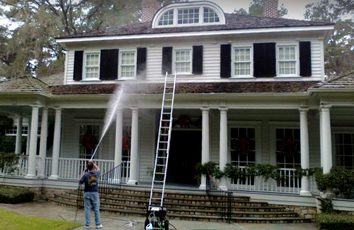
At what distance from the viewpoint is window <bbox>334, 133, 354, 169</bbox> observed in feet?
45.5

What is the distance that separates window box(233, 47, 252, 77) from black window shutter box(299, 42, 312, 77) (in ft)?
7.00

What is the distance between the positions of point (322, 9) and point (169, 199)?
24679 mm

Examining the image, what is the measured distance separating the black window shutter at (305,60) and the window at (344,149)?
9.75ft

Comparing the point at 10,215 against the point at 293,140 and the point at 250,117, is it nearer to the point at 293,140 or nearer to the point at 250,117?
the point at 250,117

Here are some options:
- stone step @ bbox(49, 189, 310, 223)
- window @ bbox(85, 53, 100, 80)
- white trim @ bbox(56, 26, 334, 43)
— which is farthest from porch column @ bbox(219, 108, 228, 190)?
window @ bbox(85, 53, 100, 80)

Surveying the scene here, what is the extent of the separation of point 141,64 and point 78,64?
321cm

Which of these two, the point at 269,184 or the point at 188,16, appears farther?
the point at 188,16

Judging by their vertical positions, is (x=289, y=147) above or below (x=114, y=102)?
below

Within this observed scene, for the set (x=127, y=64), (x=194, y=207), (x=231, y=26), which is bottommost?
(x=194, y=207)

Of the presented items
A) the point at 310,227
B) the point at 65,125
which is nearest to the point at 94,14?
the point at 65,125

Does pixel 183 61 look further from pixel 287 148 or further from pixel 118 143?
pixel 287 148

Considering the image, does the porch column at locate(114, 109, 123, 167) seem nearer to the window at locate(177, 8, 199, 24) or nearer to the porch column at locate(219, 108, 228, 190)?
the porch column at locate(219, 108, 228, 190)

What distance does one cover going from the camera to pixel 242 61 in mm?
14367

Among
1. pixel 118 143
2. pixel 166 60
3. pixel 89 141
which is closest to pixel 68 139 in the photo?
pixel 89 141
